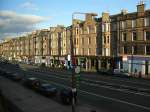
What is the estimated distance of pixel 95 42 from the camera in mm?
83688

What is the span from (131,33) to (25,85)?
3038 cm

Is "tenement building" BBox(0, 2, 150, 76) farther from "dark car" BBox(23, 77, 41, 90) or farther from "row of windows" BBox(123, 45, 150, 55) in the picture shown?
"dark car" BBox(23, 77, 41, 90)

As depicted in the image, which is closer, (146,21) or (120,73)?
(120,73)

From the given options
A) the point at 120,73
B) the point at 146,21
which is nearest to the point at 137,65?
the point at 120,73

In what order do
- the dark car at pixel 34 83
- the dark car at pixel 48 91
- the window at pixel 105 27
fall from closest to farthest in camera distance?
1. the dark car at pixel 48 91
2. the dark car at pixel 34 83
3. the window at pixel 105 27

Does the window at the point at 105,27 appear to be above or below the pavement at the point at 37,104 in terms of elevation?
above

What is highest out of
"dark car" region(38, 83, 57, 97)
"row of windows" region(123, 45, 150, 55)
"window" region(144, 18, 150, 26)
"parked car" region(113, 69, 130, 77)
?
"window" region(144, 18, 150, 26)

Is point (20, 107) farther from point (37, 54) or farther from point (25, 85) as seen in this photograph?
point (37, 54)

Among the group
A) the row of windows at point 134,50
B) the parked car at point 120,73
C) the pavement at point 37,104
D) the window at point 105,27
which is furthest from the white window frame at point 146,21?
the pavement at point 37,104

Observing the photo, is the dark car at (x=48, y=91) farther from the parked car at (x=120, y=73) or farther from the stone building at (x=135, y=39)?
the stone building at (x=135, y=39)

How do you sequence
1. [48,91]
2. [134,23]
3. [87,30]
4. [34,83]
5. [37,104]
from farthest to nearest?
[87,30] < [134,23] < [34,83] < [48,91] < [37,104]

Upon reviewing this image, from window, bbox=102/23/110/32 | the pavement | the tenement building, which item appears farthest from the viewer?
window, bbox=102/23/110/32

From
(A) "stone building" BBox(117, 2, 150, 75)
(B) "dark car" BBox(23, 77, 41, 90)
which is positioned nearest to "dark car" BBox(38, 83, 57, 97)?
(B) "dark car" BBox(23, 77, 41, 90)

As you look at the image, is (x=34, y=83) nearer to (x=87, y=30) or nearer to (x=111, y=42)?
(x=111, y=42)
